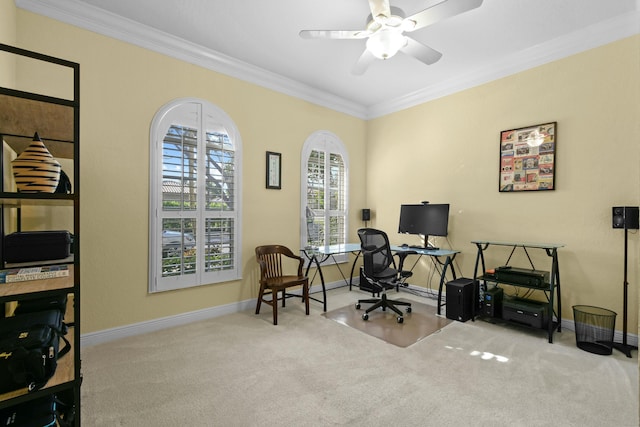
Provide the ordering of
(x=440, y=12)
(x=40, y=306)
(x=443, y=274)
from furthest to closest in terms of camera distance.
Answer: (x=443, y=274) < (x=440, y=12) < (x=40, y=306)

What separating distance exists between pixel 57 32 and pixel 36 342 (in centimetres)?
289

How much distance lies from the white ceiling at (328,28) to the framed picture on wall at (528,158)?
782 millimetres

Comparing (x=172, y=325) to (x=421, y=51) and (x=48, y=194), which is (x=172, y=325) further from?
(x=421, y=51)

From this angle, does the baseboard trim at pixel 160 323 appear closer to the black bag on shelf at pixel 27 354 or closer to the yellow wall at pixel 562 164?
the black bag on shelf at pixel 27 354

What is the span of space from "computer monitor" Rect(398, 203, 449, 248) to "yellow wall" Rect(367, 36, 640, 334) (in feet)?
0.86

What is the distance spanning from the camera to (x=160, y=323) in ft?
10.6

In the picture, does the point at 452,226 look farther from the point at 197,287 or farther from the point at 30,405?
the point at 30,405

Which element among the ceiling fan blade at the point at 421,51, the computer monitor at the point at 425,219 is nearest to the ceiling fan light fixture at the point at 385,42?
the ceiling fan blade at the point at 421,51

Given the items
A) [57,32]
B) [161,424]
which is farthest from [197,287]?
[57,32]

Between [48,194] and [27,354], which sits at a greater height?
[48,194]

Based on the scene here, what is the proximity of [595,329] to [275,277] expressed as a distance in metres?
3.23

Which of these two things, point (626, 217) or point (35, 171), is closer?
point (35, 171)

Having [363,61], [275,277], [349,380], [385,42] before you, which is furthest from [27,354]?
[363,61]

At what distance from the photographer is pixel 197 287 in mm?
3502
